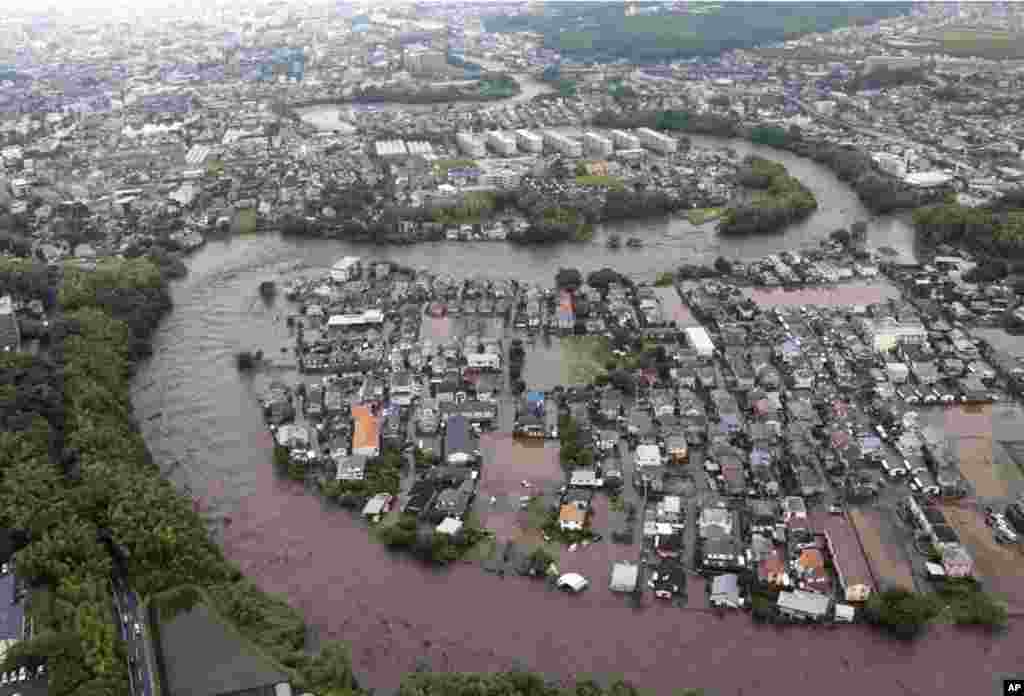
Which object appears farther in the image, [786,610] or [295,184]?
[295,184]

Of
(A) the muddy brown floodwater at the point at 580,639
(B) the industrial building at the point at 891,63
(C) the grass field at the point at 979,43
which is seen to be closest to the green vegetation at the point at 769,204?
(A) the muddy brown floodwater at the point at 580,639

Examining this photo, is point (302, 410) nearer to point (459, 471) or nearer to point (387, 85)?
point (459, 471)

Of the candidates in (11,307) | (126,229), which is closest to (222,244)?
(126,229)

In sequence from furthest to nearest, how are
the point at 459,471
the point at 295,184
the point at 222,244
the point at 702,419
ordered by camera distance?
the point at 295,184, the point at 222,244, the point at 702,419, the point at 459,471

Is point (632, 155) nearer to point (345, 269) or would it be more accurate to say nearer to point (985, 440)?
point (345, 269)

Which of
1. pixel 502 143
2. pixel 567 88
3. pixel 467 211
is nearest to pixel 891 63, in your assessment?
pixel 567 88

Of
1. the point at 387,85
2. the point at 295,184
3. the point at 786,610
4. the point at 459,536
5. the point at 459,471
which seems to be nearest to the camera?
the point at 786,610

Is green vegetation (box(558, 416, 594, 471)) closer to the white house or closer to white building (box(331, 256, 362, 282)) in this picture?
the white house

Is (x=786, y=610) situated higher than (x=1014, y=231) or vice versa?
(x=1014, y=231)
